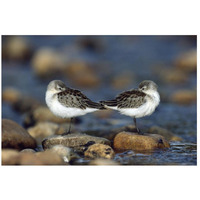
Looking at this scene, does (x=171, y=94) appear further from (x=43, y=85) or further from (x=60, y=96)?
(x=60, y=96)

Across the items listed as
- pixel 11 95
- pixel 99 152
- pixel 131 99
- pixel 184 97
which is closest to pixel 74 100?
pixel 131 99

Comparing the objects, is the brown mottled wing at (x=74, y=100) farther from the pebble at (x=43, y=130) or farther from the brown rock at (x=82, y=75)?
the brown rock at (x=82, y=75)

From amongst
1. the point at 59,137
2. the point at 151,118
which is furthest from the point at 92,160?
the point at 151,118

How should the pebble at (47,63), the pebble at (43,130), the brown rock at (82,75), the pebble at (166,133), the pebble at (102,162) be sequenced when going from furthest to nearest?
the pebble at (47,63), the brown rock at (82,75), the pebble at (43,130), the pebble at (166,133), the pebble at (102,162)

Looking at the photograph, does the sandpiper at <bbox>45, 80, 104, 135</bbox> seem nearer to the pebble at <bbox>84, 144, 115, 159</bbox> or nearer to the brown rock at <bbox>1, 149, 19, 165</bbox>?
the pebble at <bbox>84, 144, 115, 159</bbox>

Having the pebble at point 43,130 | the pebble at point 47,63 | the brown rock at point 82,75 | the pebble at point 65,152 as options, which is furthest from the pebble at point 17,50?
the pebble at point 65,152

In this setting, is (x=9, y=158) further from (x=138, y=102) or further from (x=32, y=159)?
(x=138, y=102)

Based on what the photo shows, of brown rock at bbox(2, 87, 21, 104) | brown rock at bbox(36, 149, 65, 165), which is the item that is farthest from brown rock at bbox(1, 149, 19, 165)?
brown rock at bbox(2, 87, 21, 104)
